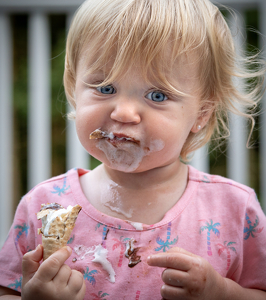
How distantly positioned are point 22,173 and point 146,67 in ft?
6.13

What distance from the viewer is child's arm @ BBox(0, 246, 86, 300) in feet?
2.46

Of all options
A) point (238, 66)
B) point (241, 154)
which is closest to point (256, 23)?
point (241, 154)

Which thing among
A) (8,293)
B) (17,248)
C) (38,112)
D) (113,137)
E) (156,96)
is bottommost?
(8,293)

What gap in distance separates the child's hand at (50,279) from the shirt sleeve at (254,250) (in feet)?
1.62

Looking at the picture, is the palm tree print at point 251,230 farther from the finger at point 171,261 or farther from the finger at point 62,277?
the finger at point 62,277

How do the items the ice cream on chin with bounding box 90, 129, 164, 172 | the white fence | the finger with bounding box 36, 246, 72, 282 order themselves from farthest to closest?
1. the white fence
2. the ice cream on chin with bounding box 90, 129, 164, 172
3. the finger with bounding box 36, 246, 72, 282

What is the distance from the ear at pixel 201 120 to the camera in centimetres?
103

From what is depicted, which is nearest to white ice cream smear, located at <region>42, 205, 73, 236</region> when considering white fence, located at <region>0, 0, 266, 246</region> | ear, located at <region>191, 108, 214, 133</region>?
ear, located at <region>191, 108, 214, 133</region>

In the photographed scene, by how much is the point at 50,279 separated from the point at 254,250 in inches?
23.0

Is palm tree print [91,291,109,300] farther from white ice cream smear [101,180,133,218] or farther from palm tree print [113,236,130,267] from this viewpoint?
white ice cream smear [101,180,133,218]

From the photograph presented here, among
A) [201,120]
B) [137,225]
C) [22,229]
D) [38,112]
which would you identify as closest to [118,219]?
[137,225]

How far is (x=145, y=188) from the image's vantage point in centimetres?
99

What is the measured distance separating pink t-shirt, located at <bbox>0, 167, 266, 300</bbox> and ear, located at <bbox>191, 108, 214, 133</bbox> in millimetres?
172

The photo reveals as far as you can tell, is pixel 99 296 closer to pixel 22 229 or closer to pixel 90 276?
pixel 90 276
